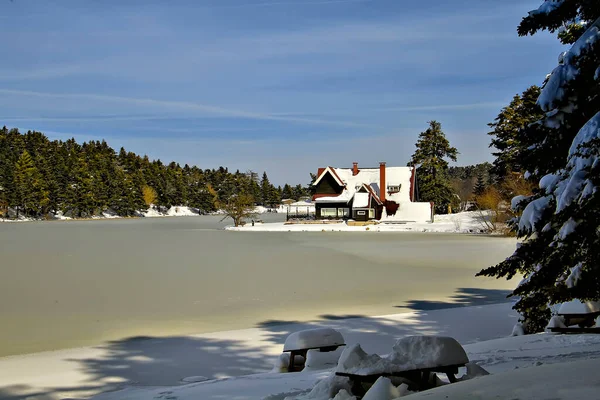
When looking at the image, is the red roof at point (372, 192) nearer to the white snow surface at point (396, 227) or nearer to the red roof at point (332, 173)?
the red roof at point (332, 173)

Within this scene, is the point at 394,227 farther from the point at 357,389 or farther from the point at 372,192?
the point at 357,389

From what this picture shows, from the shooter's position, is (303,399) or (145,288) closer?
(303,399)

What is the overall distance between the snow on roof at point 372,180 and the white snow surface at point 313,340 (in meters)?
50.7

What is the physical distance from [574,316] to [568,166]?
4.87 metres

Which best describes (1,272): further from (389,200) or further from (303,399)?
(389,200)

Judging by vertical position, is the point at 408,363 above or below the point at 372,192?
below

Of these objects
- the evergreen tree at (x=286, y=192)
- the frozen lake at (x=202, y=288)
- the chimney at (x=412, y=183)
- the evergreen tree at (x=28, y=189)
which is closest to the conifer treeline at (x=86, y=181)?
the evergreen tree at (x=28, y=189)

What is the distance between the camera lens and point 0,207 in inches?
2987

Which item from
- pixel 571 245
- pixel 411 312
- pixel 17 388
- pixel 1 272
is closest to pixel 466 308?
pixel 411 312

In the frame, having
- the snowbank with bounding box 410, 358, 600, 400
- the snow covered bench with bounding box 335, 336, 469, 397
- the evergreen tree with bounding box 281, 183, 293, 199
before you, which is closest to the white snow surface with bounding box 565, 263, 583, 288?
the snowbank with bounding box 410, 358, 600, 400

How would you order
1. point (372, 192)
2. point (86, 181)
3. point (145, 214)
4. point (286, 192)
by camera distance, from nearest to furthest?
1. point (372, 192)
2. point (86, 181)
3. point (145, 214)
4. point (286, 192)

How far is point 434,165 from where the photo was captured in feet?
213

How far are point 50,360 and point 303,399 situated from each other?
504cm

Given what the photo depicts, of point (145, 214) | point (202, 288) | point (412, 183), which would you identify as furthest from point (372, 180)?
point (145, 214)
